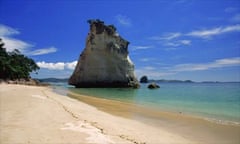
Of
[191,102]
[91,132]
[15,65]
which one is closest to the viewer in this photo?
[91,132]

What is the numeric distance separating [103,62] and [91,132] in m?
49.1

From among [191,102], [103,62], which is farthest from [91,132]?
[103,62]

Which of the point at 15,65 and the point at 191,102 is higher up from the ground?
the point at 15,65

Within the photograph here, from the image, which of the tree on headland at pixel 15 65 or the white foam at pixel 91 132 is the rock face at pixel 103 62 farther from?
the white foam at pixel 91 132

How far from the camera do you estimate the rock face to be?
179 feet

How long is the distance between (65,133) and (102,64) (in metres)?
49.0

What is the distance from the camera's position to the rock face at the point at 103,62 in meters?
54.6

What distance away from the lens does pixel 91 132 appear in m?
6.27

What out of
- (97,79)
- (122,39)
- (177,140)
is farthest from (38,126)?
(122,39)

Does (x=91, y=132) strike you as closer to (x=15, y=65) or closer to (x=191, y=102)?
(x=191, y=102)

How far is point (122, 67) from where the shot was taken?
2181 inches

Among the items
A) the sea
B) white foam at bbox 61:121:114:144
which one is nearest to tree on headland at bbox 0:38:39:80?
the sea

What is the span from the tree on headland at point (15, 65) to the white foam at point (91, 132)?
3861 cm

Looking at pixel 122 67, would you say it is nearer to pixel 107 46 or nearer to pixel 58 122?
pixel 107 46
